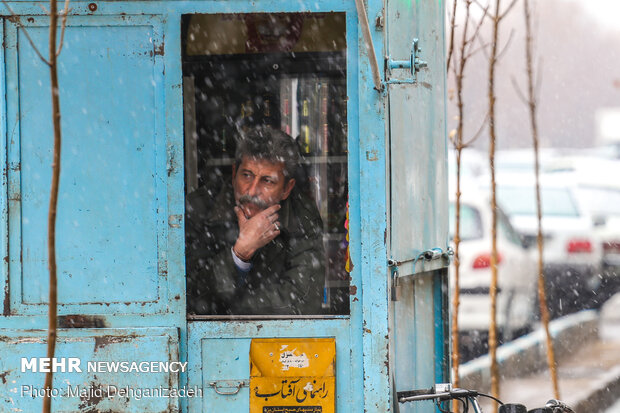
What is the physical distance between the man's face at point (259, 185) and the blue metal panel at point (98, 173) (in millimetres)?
858

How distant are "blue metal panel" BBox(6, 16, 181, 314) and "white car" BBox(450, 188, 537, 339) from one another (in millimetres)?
6056

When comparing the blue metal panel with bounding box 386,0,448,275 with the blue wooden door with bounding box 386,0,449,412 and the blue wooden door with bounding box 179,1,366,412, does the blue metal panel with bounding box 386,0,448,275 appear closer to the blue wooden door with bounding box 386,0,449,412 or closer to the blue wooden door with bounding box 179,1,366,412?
the blue wooden door with bounding box 386,0,449,412

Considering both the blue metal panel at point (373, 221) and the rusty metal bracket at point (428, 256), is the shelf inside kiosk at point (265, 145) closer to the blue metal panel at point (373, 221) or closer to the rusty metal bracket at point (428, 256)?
the rusty metal bracket at point (428, 256)

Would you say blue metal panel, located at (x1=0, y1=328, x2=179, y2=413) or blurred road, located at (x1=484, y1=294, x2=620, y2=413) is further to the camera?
blurred road, located at (x1=484, y1=294, x2=620, y2=413)

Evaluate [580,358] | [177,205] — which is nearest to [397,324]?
[177,205]

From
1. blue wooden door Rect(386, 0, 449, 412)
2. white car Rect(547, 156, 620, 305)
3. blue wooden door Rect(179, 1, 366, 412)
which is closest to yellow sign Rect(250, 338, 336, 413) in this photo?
blue wooden door Rect(179, 1, 366, 412)

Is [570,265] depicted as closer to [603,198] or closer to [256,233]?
[603,198]

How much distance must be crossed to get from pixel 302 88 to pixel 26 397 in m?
2.15

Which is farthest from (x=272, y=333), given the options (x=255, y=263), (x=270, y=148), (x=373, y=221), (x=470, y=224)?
(x=470, y=224)

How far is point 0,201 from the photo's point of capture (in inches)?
134

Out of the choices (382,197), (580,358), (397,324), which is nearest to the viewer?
(382,197)

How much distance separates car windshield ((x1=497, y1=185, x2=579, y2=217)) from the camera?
455 inches

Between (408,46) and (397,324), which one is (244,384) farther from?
(408,46)

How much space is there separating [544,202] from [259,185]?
8.32m
